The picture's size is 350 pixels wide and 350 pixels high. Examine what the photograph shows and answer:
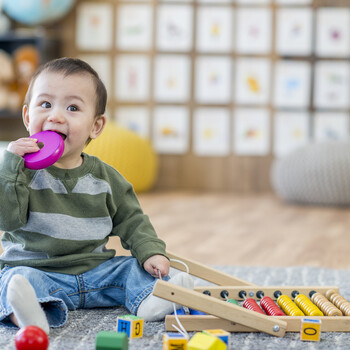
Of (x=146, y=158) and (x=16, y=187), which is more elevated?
(x=16, y=187)

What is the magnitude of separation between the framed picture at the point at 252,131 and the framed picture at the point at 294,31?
371 millimetres

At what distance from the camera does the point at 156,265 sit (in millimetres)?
980

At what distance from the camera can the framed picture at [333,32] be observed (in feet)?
11.3

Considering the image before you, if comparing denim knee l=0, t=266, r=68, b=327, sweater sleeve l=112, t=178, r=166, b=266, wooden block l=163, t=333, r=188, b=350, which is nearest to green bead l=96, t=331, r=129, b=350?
wooden block l=163, t=333, r=188, b=350

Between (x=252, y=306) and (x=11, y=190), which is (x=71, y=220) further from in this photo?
(x=252, y=306)

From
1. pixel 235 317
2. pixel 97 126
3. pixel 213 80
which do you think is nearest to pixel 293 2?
pixel 213 80

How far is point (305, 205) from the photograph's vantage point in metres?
2.89

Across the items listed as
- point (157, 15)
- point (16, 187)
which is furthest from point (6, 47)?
point (16, 187)

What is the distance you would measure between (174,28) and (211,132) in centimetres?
62

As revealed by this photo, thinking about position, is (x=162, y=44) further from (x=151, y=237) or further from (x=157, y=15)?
(x=151, y=237)

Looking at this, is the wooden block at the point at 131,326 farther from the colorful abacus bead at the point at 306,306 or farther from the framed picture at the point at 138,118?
the framed picture at the point at 138,118

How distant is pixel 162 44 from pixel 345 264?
225 cm

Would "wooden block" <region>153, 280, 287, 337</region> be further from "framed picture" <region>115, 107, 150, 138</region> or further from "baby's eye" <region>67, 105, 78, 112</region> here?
"framed picture" <region>115, 107, 150, 138</region>

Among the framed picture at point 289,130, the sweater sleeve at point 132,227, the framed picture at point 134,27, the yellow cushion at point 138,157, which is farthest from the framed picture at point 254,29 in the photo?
the sweater sleeve at point 132,227
